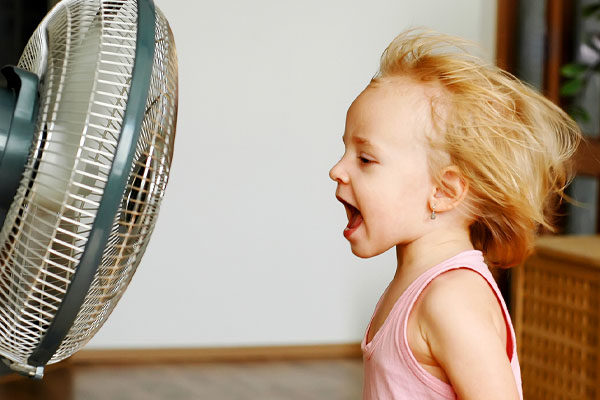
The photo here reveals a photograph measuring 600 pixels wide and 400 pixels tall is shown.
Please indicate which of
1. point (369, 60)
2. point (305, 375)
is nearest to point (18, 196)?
point (305, 375)

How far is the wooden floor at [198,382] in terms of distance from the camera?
2.67 meters

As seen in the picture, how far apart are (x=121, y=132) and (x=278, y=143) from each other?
2537mm

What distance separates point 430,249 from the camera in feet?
3.16

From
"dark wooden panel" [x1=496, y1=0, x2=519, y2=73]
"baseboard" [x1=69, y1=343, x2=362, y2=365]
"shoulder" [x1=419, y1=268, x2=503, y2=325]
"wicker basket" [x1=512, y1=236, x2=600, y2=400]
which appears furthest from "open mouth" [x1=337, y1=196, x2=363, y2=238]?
"dark wooden panel" [x1=496, y1=0, x2=519, y2=73]

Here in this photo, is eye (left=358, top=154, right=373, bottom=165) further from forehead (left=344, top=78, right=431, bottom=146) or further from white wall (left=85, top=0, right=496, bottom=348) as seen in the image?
white wall (left=85, top=0, right=496, bottom=348)

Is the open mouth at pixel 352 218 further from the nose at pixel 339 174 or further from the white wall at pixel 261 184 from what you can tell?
the white wall at pixel 261 184

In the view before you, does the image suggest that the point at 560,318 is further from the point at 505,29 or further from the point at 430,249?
the point at 505,29

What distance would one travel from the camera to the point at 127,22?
2.37 ft

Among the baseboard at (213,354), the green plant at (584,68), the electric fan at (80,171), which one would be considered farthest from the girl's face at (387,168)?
the baseboard at (213,354)

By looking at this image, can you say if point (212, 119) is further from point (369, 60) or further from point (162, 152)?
point (162, 152)

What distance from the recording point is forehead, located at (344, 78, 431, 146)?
36.2 inches

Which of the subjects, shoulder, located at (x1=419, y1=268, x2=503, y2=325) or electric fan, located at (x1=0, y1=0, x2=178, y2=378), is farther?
shoulder, located at (x1=419, y1=268, x2=503, y2=325)

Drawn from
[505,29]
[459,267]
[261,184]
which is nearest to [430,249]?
[459,267]

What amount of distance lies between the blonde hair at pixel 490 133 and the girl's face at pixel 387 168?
2 centimetres
